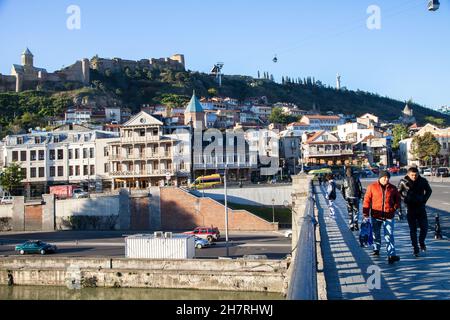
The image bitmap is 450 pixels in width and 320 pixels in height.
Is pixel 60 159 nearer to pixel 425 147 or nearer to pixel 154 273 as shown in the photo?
pixel 154 273

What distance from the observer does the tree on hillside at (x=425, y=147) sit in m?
65.4

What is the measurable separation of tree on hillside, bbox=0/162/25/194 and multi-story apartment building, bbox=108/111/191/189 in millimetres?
9565

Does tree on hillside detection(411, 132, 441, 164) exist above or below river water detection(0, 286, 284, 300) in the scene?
above

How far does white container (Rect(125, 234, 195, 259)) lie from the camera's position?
28312 mm

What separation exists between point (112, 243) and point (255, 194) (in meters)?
14.4

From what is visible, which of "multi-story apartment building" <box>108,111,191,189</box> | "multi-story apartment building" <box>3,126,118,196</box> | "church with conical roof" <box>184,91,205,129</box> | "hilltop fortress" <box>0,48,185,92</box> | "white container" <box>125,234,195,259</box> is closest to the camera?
"white container" <box>125,234,195,259</box>

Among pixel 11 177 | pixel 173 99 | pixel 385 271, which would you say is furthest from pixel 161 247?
pixel 173 99

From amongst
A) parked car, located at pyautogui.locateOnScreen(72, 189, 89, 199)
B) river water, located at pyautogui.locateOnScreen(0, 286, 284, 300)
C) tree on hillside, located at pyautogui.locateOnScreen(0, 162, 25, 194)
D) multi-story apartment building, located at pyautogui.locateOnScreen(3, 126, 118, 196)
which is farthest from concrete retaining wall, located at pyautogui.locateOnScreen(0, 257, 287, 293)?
multi-story apartment building, located at pyautogui.locateOnScreen(3, 126, 118, 196)

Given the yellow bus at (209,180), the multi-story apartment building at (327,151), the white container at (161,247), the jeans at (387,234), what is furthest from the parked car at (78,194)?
the jeans at (387,234)

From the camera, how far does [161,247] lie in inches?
1136

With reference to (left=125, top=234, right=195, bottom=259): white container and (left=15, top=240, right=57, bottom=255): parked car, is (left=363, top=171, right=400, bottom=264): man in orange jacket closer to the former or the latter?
(left=125, top=234, right=195, bottom=259): white container

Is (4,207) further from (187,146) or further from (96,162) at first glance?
(187,146)
